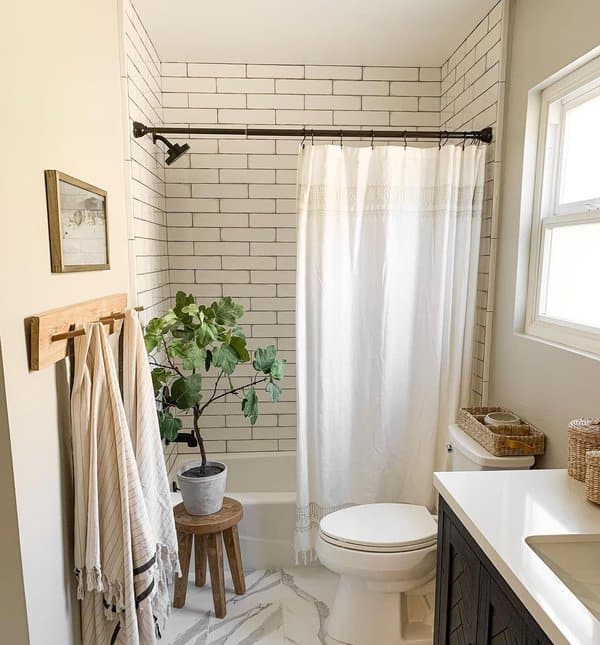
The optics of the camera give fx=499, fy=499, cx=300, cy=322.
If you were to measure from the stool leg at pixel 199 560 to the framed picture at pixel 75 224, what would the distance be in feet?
4.22

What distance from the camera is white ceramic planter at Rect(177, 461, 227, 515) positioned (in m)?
2.11

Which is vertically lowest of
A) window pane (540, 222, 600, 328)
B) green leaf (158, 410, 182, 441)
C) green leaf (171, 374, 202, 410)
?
green leaf (158, 410, 182, 441)

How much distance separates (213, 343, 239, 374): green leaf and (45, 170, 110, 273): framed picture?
0.55m

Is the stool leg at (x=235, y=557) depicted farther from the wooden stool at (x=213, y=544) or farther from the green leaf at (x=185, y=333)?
the green leaf at (x=185, y=333)

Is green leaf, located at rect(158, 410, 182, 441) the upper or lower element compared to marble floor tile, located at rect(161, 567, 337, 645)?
upper

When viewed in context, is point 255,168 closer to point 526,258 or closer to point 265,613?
point 526,258

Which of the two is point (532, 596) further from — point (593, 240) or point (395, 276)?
point (395, 276)

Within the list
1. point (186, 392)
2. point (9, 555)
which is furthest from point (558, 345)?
point (9, 555)

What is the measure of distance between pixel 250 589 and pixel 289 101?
2565 mm

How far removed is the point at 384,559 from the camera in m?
1.81

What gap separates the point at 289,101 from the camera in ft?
9.29

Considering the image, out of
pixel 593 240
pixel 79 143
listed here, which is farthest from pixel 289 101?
pixel 593 240

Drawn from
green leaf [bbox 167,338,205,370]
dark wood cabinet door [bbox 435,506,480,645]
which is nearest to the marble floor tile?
dark wood cabinet door [bbox 435,506,480,645]

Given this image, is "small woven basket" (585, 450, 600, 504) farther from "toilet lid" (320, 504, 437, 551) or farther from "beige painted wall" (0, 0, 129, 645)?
"beige painted wall" (0, 0, 129, 645)
